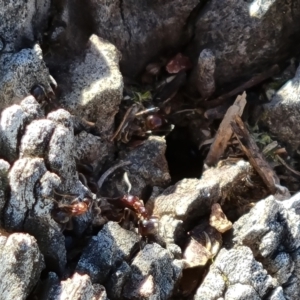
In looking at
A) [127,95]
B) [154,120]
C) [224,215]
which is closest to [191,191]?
[224,215]

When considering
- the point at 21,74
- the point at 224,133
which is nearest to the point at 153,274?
the point at 224,133

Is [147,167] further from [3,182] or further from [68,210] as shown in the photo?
[3,182]

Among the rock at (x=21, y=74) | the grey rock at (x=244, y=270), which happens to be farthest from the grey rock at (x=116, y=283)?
the rock at (x=21, y=74)

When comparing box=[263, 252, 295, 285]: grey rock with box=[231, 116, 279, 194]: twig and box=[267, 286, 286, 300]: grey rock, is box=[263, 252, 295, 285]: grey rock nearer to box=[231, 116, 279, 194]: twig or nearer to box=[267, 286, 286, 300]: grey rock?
box=[267, 286, 286, 300]: grey rock

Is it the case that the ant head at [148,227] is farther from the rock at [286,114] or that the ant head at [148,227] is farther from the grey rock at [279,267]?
the rock at [286,114]

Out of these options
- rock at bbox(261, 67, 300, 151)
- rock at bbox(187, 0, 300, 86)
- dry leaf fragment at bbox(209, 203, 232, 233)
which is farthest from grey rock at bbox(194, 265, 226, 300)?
rock at bbox(187, 0, 300, 86)

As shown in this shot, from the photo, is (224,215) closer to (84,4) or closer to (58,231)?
(58,231)
